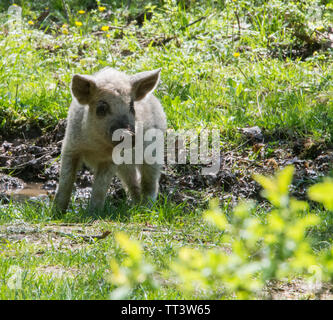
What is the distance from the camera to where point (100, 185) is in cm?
615

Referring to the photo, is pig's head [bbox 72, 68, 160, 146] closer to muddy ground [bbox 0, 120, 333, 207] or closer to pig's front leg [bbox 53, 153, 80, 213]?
pig's front leg [bbox 53, 153, 80, 213]

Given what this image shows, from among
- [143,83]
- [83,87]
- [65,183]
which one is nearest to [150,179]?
[65,183]

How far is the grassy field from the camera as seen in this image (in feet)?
13.8

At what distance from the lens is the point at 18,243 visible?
15.0 feet

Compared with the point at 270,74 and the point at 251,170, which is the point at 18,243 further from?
the point at 270,74

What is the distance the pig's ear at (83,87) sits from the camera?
18.9ft

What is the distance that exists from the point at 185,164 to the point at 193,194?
0.65 m

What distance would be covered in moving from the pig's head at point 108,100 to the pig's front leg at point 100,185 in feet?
1.66

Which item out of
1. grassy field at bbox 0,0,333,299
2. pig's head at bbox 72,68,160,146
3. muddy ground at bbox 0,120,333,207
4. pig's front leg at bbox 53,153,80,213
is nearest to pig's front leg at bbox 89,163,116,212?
grassy field at bbox 0,0,333,299

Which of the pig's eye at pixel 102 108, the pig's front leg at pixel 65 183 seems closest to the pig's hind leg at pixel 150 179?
the pig's front leg at pixel 65 183

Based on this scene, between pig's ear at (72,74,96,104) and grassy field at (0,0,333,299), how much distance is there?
1182mm

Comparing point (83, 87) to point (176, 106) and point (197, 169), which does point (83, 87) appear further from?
point (176, 106)

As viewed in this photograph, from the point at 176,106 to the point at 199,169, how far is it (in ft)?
4.06
